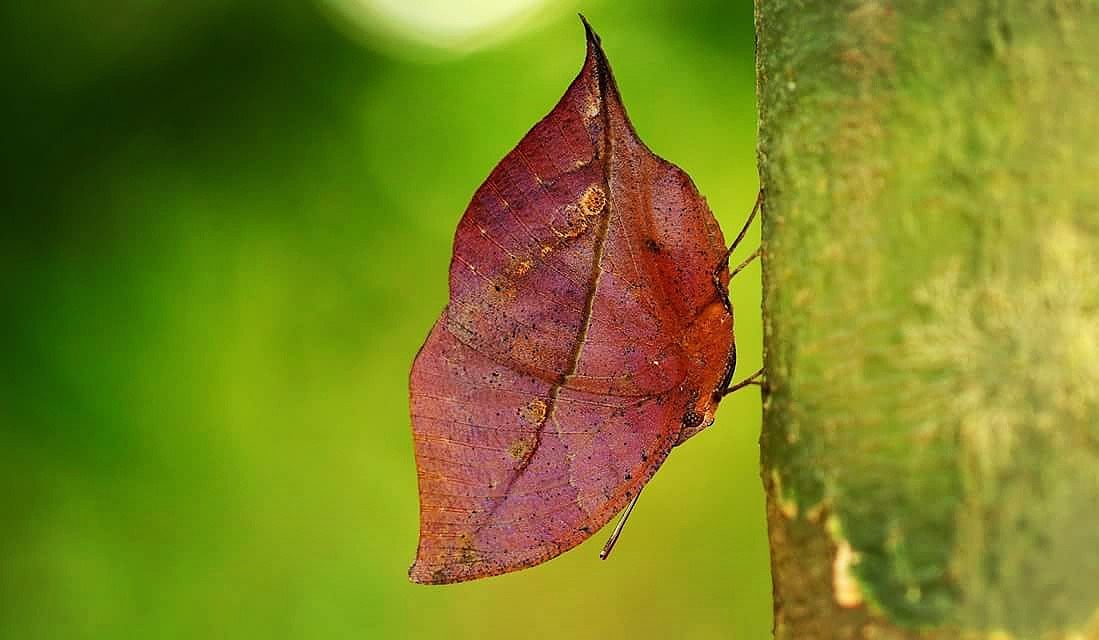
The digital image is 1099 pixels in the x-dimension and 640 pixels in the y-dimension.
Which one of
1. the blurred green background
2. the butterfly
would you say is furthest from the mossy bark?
the blurred green background

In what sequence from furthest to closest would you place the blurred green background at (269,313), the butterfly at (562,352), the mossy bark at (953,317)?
the blurred green background at (269,313) < the butterfly at (562,352) < the mossy bark at (953,317)

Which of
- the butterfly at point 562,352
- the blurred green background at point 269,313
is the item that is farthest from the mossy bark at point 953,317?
the blurred green background at point 269,313

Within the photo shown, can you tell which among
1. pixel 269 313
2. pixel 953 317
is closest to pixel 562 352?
pixel 953 317

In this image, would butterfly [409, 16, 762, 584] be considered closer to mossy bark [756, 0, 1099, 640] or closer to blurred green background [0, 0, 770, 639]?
mossy bark [756, 0, 1099, 640]

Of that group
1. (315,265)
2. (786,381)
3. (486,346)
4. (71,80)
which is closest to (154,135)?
(71,80)

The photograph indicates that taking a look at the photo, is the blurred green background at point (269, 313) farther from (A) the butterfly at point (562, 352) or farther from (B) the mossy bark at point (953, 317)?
(B) the mossy bark at point (953, 317)
